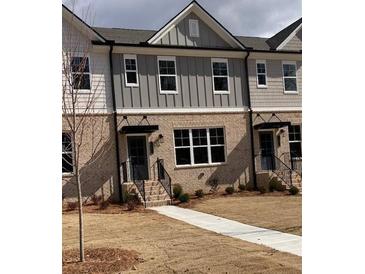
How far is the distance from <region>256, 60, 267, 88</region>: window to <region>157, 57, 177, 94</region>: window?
4.08 m

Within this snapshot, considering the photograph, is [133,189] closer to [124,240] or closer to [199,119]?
[199,119]

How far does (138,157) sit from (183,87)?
11.2ft

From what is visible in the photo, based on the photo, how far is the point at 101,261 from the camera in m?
6.58

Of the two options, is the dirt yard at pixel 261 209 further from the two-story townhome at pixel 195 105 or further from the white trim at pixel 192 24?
the white trim at pixel 192 24

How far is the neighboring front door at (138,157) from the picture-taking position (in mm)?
15766

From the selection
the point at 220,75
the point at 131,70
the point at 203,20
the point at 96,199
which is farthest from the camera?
the point at 220,75

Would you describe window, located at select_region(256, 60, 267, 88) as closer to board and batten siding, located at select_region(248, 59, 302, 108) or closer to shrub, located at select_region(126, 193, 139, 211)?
board and batten siding, located at select_region(248, 59, 302, 108)

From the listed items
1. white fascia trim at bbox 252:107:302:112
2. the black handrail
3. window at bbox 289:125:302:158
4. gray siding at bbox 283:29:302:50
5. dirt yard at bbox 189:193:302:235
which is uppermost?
gray siding at bbox 283:29:302:50

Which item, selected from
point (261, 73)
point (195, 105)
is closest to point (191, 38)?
point (195, 105)

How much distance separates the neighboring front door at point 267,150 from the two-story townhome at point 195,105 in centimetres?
5

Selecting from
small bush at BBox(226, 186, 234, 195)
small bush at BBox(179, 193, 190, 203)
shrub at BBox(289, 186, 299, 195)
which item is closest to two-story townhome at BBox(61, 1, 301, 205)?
small bush at BBox(226, 186, 234, 195)

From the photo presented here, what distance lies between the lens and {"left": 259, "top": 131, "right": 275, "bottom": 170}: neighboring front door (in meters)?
18.3

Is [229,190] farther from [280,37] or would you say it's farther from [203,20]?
[280,37]
